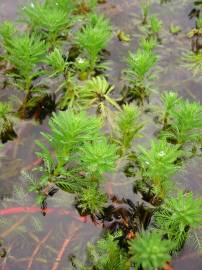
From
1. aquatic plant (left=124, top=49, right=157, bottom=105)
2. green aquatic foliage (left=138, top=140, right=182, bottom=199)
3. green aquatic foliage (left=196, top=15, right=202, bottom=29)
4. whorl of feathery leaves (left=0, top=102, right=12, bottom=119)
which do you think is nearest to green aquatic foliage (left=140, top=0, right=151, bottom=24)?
green aquatic foliage (left=196, top=15, right=202, bottom=29)

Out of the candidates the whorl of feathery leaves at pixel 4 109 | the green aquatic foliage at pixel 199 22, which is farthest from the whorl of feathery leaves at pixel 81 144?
the green aquatic foliage at pixel 199 22

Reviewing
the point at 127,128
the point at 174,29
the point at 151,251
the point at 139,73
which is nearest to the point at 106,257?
the point at 151,251

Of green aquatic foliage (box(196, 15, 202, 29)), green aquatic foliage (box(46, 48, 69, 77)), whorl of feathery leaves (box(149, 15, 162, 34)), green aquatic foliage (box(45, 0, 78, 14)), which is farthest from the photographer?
green aquatic foliage (box(196, 15, 202, 29))

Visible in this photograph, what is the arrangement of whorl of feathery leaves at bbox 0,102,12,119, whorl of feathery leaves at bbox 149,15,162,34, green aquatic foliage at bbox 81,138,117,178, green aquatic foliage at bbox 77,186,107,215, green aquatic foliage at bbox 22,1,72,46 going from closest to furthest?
green aquatic foliage at bbox 81,138,117,178 < green aquatic foliage at bbox 77,186,107,215 < whorl of feathery leaves at bbox 0,102,12,119 < green aquatic foliage at bbox 22,1,72,46 < whorl of feathery leaves at bbox 149,15,162,34

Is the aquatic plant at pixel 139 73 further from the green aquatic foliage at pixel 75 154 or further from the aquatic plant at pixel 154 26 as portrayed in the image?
the green aquatic foliage at pixel 75 154

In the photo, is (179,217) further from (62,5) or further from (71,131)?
(62,5)

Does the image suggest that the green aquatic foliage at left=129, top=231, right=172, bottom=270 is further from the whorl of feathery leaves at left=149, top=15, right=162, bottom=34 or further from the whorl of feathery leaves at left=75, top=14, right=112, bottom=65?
the whorl of feathery leaves at left=149, top=15, right=162, bottom=34

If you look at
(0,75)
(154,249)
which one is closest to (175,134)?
(154,249)
